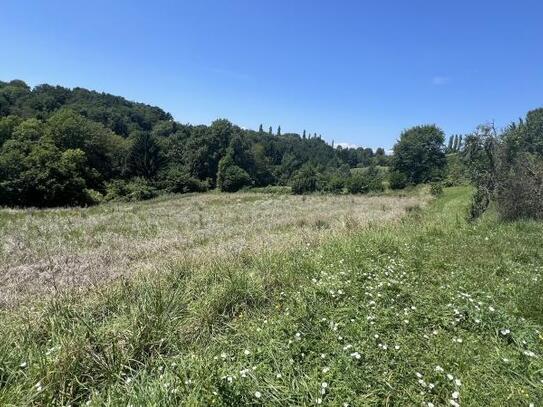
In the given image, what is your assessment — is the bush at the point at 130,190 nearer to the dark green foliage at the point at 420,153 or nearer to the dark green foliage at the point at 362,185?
the dark green foliage at the point at 362,185

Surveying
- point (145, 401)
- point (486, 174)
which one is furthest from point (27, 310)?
point (486, 174)

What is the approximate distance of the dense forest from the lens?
15.3 metres

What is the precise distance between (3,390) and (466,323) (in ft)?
17.1

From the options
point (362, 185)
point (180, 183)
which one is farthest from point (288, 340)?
point (180, 183)

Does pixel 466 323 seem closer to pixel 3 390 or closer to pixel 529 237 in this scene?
pixel 3 390

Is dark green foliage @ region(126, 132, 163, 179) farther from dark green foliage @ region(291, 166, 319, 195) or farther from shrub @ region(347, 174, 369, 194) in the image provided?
shrub @ region(347, 174, 369, 194)

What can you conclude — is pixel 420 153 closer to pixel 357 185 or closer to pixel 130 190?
pixel 357 185

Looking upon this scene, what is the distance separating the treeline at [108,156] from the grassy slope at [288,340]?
172 ft

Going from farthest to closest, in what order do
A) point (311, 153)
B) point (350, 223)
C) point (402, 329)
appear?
point (311, 153)
point (350, 223)
point (402, 329)

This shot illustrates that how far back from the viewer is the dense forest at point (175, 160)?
1527 cm

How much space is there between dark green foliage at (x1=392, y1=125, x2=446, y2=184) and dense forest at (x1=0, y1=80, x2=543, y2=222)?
238 millimetres

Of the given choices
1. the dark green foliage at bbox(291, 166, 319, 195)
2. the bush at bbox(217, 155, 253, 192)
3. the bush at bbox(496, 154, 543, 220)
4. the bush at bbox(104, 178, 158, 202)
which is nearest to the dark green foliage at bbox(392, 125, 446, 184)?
the dark green foliage at bbox(291, 166, 319, 195)

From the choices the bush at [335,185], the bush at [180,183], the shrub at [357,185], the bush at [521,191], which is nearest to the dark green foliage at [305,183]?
the bush at [335,185]

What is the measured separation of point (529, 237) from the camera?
9.64 m
